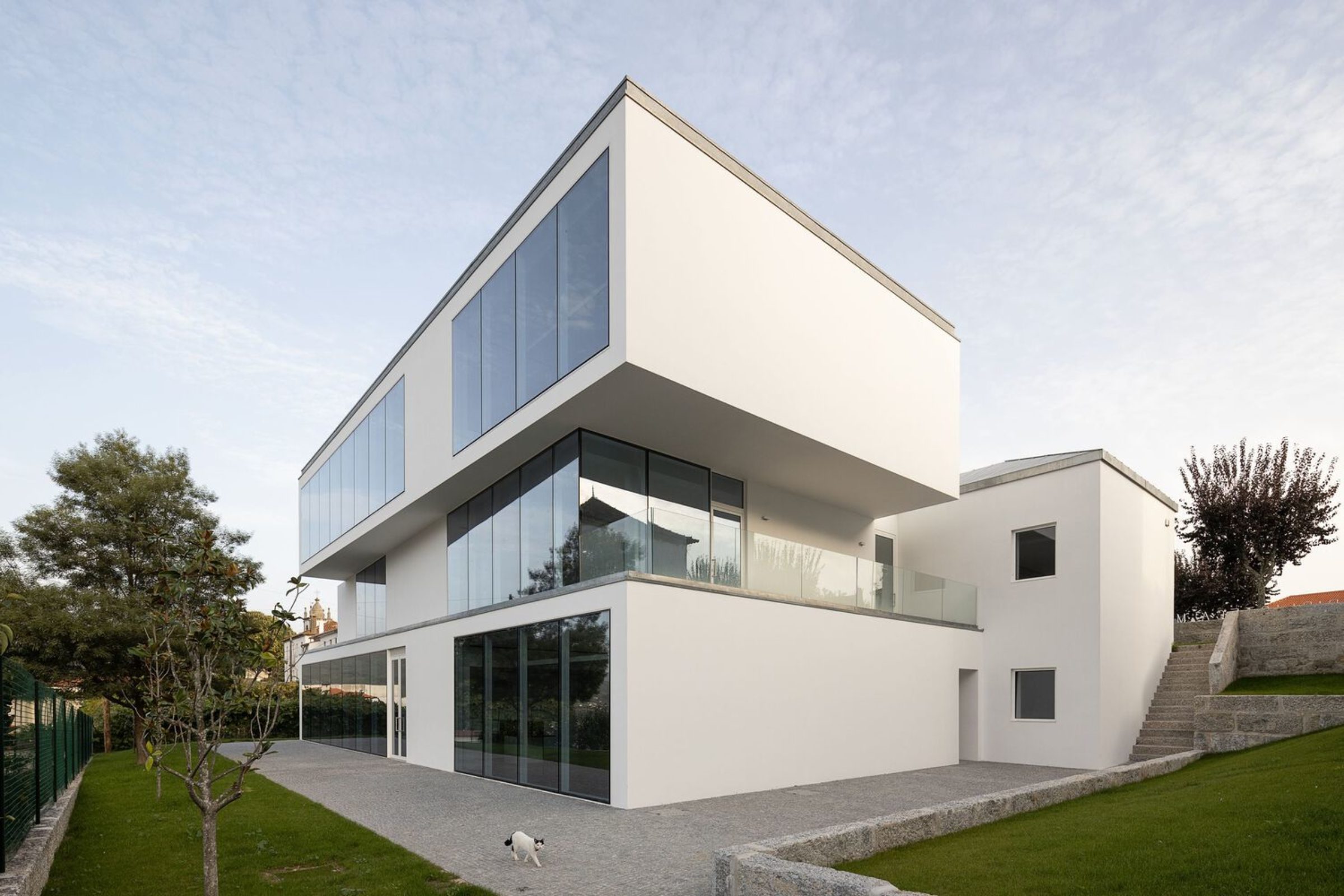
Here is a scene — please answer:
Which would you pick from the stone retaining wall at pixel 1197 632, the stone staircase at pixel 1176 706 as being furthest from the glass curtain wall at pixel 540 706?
the stone retaining wall at pixel 1197 632

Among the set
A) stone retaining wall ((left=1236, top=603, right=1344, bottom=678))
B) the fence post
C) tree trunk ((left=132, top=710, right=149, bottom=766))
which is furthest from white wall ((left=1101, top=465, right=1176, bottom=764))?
tree trunk ((left=132, top=710, right=149, bottom=766))

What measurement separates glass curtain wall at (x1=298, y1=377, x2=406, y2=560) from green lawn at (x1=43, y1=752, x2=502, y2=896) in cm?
927

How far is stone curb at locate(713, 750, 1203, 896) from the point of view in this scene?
556cm

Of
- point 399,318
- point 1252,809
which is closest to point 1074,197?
point 1252,809

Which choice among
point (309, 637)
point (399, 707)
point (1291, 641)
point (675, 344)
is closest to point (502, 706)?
point (309, 637)

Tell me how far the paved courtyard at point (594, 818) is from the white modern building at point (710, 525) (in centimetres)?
67

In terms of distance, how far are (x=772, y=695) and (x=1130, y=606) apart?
964cm

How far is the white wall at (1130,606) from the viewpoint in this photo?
17484mm

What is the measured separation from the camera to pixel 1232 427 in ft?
96.8

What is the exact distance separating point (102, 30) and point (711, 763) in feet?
46.0

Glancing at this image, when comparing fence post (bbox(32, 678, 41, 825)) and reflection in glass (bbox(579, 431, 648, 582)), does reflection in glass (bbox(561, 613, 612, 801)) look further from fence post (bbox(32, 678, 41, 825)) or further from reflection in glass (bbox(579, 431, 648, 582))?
fence post (bbox(32, 678, 41, 825))

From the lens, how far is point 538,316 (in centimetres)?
1437

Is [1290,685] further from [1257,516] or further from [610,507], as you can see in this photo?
[610,507]

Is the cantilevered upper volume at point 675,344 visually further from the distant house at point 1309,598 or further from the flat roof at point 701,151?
the distant house at point 1309,598
